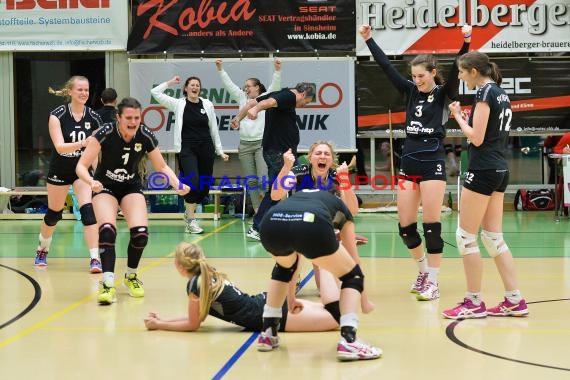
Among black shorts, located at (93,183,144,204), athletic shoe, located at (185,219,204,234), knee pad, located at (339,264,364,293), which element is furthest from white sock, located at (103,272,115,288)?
athletic shoe, located at (185,219,204,234)

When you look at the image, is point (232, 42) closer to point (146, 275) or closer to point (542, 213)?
point (542, 213)

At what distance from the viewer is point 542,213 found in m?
15.2

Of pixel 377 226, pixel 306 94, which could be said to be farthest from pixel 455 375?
pixel 377 226

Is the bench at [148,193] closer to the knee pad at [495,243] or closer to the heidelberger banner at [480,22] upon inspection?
the heidelberger banner at [480,22]

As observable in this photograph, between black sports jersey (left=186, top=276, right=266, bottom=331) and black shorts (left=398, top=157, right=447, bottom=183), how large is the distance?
6.96 feet

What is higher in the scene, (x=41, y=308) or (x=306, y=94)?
(x=306, y=94)

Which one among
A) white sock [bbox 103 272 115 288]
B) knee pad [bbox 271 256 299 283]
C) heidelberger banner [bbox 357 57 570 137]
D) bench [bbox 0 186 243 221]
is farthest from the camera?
heidelberger banner [bbox 357 57 570 137]

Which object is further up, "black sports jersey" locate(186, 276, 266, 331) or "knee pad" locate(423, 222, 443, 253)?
"knee pad" locate(423, 222, 443, 253)

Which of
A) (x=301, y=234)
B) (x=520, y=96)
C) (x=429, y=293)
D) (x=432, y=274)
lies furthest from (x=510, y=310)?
(x=520, y=96)

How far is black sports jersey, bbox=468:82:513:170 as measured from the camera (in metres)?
6.33

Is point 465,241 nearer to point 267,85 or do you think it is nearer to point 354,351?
point 354,351

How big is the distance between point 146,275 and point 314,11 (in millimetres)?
7946

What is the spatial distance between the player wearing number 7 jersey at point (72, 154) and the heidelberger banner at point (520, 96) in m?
7.29

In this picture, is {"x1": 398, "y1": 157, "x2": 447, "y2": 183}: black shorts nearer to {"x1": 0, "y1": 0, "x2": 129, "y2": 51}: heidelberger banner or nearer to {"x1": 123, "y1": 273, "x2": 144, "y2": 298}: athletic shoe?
{"x1": 123, "y1": 273, "x2": 144, "y2": 298}: athletic shoe
